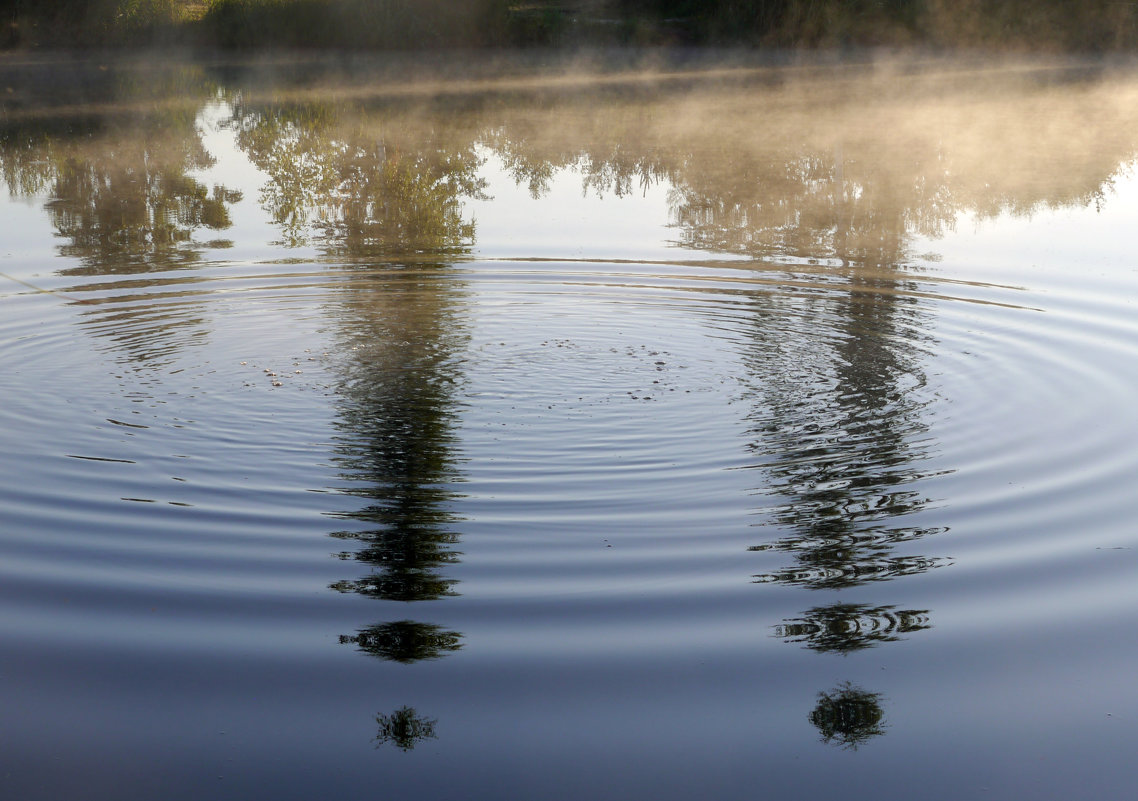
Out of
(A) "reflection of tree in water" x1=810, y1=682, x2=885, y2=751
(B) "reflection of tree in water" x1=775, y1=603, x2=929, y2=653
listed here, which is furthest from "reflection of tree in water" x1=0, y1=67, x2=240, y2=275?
(A) "reflection of tree in water" x1=810, y1=682, x2=885, y2=751

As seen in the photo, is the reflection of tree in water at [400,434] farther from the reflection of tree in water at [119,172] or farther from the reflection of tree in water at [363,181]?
the reflection of tree in water at [119,172]

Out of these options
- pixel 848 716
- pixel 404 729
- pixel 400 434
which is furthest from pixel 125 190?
pixel 848 716

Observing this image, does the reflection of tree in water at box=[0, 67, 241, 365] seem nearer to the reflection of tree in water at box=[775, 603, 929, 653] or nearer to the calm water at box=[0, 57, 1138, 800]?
the calm water at box=[0, 57, 1138, 800]

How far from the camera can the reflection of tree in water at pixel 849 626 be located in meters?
4.27

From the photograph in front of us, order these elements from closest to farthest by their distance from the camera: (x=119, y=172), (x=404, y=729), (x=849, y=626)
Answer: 1. (x=404, y=729)
2. (x=849, y=626)
3. (x=119, y=172)

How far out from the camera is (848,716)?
381 cm

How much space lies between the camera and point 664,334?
8656 mm

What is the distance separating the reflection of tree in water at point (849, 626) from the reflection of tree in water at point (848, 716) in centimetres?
28

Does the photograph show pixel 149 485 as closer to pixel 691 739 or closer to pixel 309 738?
pixel 309 738

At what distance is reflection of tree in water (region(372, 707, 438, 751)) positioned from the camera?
363 centimetres

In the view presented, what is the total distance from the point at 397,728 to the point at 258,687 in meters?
0.52

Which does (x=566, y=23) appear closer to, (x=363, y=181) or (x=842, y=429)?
(x=363, y=181)

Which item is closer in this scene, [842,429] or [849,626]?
[849,626]

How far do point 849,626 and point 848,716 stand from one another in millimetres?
630
